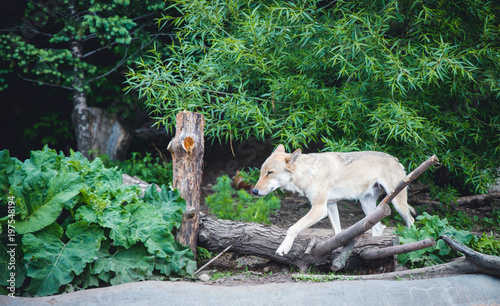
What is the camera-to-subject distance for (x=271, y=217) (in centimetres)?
843

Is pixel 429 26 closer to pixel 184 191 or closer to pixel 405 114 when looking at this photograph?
pixel 405 114

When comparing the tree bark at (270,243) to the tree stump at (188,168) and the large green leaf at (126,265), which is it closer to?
the tree stump at (188,168)

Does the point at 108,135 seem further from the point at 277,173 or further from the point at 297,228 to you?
the point at 297,228

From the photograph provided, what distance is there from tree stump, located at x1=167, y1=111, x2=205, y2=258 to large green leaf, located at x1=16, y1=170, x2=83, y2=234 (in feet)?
4.28

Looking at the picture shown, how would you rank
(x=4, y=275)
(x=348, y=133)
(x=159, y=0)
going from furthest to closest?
1. (x=159, y=0)
2. (x=348, y=133)
3. (x=4, y=275)

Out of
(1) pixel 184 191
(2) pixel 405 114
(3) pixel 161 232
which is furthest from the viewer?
(2) pixel 405 114

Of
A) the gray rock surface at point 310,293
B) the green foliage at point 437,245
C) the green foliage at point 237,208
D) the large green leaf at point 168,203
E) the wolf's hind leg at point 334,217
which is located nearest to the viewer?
the gray rock surface at point 310,293

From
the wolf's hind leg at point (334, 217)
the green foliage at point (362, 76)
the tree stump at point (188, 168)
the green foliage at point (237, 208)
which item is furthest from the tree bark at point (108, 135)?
the wolf's hind leg at point (334, 217)

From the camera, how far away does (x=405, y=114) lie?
623 cm

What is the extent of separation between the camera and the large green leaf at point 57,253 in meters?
4.09

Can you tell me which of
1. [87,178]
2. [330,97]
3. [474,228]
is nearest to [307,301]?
[87,178]

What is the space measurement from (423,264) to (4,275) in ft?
14.7

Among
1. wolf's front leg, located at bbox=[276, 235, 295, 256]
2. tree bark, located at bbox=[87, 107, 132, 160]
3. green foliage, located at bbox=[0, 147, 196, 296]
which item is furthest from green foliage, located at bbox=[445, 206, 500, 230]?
tree bark, located at bbox=[87, 107, 132, 160]

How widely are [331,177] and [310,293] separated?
6.69 ft
